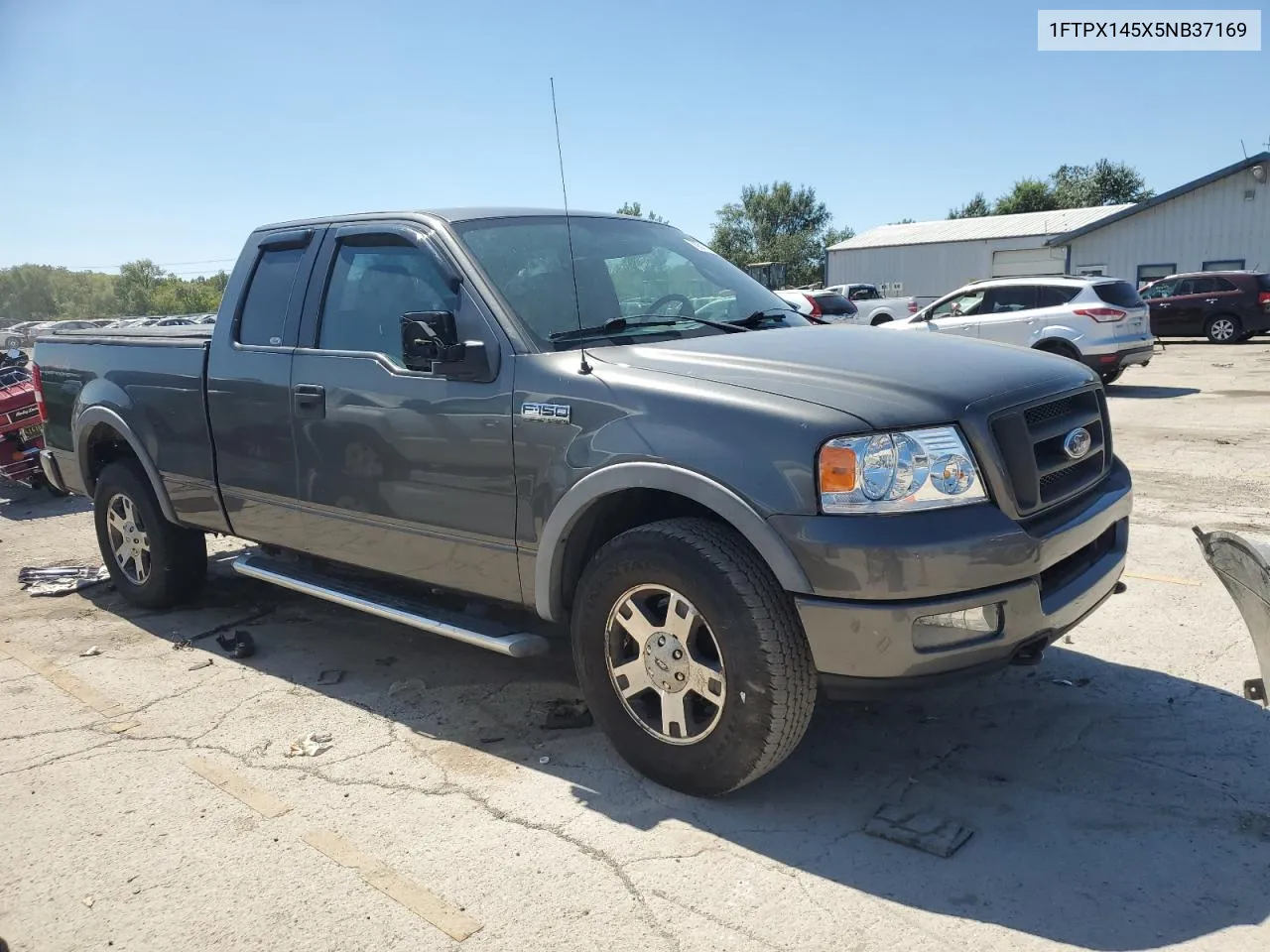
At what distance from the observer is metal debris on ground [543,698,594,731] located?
395cm

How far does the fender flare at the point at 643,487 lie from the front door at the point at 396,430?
0.18m

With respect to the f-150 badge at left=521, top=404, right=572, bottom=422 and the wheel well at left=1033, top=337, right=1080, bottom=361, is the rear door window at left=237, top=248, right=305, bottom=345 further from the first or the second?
the wheel well at left=1033, top=337, right=1080, bottom=361

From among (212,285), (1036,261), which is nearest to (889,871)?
(1036,261)

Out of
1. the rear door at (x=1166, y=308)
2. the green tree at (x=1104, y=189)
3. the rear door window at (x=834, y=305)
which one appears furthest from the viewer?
the green tree at (x=1104, y=189)

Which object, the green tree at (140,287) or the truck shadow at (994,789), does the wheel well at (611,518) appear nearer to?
the truck shadow at (994,789)

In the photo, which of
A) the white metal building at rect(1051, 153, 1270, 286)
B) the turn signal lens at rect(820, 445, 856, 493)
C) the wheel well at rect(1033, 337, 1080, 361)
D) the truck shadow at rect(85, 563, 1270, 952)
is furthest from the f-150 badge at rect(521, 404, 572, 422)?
the white metal building at rect(1051, 153, 1270, 286)

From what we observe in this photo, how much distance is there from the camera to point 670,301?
164 inches

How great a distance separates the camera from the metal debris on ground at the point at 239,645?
5012 millimetres

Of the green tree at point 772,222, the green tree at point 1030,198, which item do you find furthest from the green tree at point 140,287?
the green tree at point 1030,198

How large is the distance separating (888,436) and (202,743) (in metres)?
2.95

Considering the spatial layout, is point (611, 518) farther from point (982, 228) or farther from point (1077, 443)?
point (982, 228)

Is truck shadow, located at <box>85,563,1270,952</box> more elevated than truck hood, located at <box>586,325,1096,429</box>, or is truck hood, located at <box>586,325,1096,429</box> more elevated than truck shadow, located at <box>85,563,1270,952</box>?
truck hood, located at <box>586,325,1096,429</box>

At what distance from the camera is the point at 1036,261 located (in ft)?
138

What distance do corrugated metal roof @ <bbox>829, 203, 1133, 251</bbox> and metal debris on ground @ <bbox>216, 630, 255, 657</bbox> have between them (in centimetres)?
4293
